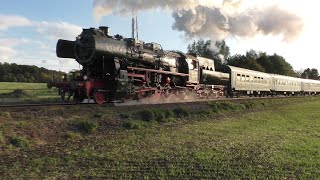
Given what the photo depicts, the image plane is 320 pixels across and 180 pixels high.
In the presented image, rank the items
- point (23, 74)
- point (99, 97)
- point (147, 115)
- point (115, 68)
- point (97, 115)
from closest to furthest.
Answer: point (97, 115)
point (147, 115)
point (99, 97)
point (115, 68)
point (23, 74)

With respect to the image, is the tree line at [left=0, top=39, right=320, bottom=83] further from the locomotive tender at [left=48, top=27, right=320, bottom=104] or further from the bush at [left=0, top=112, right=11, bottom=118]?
the bush at [left=0, top=112, right=11, bottom=118]

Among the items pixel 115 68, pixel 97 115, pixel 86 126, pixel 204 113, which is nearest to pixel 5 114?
pixel 86 126

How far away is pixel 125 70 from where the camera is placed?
63.7 feet

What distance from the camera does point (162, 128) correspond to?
1389 centimetres

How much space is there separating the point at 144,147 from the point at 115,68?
9.08 meters

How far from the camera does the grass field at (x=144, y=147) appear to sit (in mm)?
8367

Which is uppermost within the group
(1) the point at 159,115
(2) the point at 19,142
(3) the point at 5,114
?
(3) the point at 5,114

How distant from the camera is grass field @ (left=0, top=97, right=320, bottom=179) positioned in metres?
8.37

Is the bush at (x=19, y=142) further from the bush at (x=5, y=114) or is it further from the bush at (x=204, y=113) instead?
the bush at (x=204, y=113)

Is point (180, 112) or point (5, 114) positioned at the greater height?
point (5, 114)

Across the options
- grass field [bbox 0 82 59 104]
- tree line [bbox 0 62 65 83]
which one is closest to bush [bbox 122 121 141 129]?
grass field [bbox 0 82 59 104]

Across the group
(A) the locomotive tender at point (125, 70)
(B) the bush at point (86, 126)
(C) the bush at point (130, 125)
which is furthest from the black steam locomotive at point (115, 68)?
(B) the bush at point (86, 126)

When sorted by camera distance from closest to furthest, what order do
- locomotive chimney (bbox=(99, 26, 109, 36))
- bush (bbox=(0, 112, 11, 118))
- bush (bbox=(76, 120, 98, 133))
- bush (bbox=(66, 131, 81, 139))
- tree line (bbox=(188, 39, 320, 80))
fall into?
bush (bbox=(66, 131, 81, 139)) → bush (bbox=(0, 112, 11, 118)) → bush (bbox=(76, 120, 98, 133)) → locomotive chimney (bbox=(99, 26, 109, 36)) → tree line (bbox=(188, 39, 320, 80))

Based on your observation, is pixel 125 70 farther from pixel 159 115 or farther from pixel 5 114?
pixel 5 114
